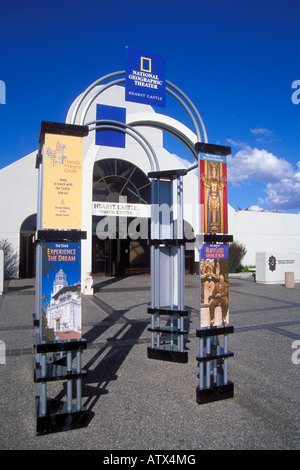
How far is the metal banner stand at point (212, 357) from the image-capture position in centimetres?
391

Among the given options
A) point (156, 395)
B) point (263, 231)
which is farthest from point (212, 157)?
point (263, 231)

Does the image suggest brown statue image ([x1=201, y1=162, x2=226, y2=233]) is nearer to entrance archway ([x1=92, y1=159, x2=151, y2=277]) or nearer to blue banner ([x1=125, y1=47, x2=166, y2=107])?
blue banner ([x1=125, y1=47, x2=166, y2=107])

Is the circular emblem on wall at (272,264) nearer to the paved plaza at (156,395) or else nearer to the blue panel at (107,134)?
the paved plaza at (156,395)

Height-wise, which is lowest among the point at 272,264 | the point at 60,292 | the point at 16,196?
the point at 272,264

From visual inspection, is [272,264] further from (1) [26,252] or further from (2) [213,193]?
(2) [213,193]

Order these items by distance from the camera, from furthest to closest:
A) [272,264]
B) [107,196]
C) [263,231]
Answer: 1. [263,231]
2. [107,196]
3. [272,264]

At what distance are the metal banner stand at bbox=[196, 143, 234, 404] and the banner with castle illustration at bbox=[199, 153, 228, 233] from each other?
3.3 inches

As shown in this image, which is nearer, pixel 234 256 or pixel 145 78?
pixel 145 78

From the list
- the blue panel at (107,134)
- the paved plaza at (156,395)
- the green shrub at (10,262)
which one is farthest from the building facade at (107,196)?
the paved plaza at (156,395)

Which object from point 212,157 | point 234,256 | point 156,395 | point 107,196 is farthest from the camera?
point 234,256

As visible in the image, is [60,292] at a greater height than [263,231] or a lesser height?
lesser

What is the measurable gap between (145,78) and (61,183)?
2.48 meters

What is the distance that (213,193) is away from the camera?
4.20 metres

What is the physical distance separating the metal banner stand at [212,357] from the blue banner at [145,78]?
62.0 inches
